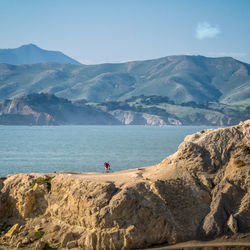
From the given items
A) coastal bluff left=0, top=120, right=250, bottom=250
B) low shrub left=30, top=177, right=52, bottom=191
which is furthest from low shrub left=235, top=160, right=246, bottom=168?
low shrub left=30, top=177, right=52, bottom=191

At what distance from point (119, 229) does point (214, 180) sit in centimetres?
705

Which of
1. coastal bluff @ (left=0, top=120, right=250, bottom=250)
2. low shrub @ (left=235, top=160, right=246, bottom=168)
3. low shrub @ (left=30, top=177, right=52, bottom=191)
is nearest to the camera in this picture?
coastal bluff @ (left=0, top=120, right=250, bottom=250)

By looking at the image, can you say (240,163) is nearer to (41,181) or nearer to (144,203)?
(144,203)

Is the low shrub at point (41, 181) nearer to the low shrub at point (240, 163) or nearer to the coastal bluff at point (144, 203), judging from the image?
the coastal bluff at point (144, 203)

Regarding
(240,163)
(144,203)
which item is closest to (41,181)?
(144,203)

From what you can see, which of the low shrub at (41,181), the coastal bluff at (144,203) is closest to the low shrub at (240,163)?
the coastal bluff at (144,203)

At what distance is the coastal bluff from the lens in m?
24.1

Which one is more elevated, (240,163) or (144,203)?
(240,163)

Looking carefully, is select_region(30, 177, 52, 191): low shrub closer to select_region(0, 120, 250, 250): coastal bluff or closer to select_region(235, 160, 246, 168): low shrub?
select_region(0, 120, 250, 250): coastal bluff

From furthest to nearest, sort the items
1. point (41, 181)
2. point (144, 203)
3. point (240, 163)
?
point (41, 181) < point (240, 163) < point (144, 203)

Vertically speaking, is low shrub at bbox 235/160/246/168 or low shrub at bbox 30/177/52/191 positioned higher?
low shrub at bbox 235/160/246/168

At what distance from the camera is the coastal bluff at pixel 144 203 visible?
79.2ft

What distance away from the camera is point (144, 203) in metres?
24.8

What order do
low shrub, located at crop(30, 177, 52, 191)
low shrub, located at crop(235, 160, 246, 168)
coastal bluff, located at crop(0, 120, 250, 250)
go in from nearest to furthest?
coastal bluff, located at crop(0, 120, 250, 250)
low shrub, located at crop(235, 160, 246, 168)
low shrub, located at crop(30, 177, 52, 191)
